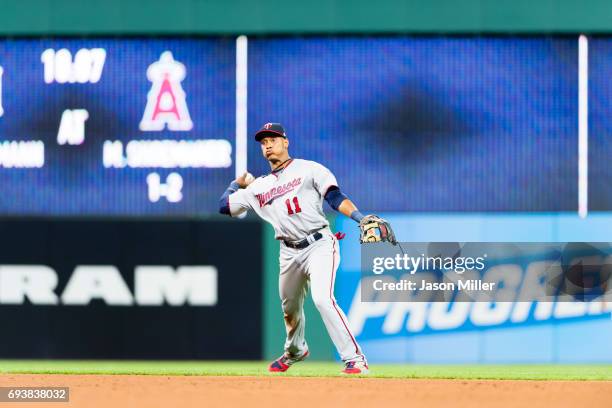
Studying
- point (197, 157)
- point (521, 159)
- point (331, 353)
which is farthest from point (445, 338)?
point (197, 157)

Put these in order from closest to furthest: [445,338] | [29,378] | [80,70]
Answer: [29,378] < [445,338] < [80,70]

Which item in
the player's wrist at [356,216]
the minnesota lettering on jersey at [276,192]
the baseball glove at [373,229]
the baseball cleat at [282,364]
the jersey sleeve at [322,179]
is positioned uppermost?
the jersey sleeve at [322,179]

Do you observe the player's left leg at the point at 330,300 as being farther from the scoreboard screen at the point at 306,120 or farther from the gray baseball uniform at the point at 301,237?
the scoreboard screen at the point at 306,120

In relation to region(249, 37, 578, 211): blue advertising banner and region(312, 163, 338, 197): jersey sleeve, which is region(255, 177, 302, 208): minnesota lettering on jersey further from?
region(249, 37, 578, 211): blue advertising banner

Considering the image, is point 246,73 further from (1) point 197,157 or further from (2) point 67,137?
(2) point 67,137

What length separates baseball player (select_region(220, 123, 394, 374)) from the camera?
766 cm

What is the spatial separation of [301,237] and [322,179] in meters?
0.41

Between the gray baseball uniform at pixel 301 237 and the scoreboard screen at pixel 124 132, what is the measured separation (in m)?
1.96

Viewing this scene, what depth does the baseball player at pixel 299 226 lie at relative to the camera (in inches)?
302

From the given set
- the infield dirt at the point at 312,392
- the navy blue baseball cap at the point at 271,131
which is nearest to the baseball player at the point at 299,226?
the navy blue baseball cap at the point at 271,131

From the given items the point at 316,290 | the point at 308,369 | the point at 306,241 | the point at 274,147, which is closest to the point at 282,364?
the point at 308,369

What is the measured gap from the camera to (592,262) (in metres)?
9.50

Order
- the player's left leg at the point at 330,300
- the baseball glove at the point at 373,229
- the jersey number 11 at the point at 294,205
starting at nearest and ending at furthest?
1. the baseball glove at the point at 373,229
2. the player's left leg at the point at 330,300
3. the jersey number 11 at the point at 294,205

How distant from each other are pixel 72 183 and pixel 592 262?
426cm
